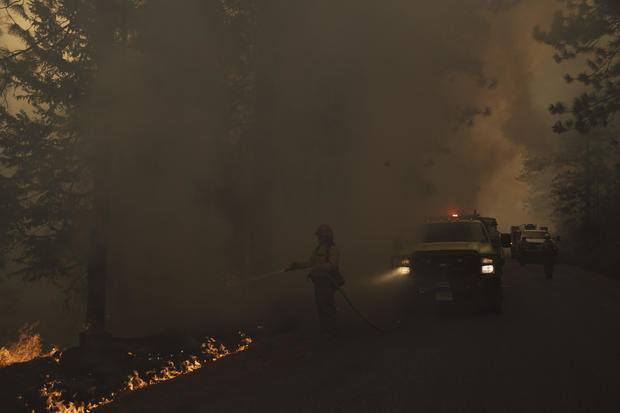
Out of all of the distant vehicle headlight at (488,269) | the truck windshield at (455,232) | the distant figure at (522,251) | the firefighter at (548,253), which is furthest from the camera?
the distant figure at (522,251)

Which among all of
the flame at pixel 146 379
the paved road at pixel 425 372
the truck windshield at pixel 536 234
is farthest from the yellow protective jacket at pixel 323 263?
the truck windshield at pixel 536 234

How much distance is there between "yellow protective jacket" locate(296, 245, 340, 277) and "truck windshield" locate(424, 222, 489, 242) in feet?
10.5

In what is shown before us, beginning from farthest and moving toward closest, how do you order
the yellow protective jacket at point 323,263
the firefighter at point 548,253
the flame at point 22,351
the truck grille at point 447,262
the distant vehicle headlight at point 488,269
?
the flame at point 22,351 < the firefighter at point 548,253 < the truck grille at point 447,262 < the distant vehicle headlight at point 488,269 < the yellow protective jacket at point 323,263

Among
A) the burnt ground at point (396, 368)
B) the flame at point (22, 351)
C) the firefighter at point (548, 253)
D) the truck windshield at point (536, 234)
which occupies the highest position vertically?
the truck windshield at point (536, 234)

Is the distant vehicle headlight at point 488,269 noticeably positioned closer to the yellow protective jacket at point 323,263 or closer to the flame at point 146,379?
the yellow protective jacket at point 323,263

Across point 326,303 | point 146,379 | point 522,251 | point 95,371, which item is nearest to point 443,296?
point 326,303

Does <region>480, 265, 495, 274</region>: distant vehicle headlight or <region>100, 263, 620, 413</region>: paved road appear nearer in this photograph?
<region>100, 263, 620, 413</region>: paved road

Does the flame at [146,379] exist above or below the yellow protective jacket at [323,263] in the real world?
below

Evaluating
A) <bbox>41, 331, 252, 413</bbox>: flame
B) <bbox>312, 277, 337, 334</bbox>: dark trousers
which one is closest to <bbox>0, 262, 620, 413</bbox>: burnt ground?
<bbox>41, 331, 252, 413</bbox>: flame

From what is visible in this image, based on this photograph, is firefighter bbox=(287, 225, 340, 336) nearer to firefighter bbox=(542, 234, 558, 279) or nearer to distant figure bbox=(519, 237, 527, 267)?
firefighter bbox=(542, 234, 558, 279)

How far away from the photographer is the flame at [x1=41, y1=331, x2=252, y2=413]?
6727 mm

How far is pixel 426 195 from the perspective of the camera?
23609mm

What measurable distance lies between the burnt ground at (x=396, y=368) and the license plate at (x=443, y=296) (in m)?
0.35

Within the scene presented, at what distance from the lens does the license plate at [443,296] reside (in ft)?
28.7
